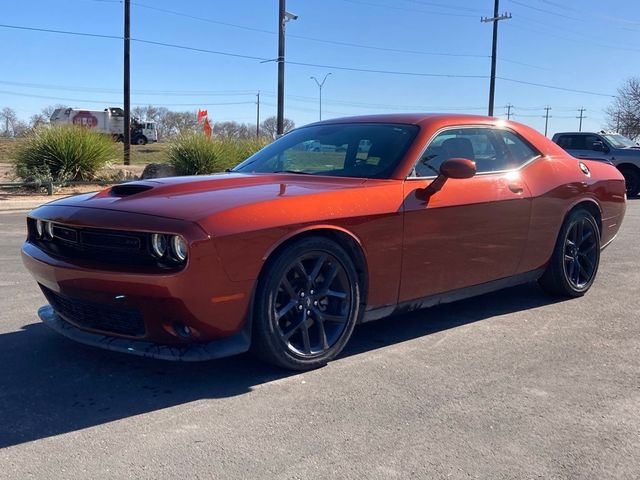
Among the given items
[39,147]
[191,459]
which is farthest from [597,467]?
[39,147]

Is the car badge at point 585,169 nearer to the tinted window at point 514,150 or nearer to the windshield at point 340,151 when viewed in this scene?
the tinted window at point 514,150

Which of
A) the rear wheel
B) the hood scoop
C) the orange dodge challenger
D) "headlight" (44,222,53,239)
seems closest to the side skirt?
the orange dodge challenger

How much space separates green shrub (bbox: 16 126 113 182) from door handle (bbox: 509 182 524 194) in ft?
47.2

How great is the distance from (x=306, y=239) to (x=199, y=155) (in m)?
15.8

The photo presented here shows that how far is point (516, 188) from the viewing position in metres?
5.00

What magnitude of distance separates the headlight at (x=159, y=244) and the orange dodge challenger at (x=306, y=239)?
10 millimetres

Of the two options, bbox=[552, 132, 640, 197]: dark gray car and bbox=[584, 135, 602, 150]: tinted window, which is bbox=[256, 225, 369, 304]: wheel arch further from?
bbox=[584, 135, 602, 150]: tinted window

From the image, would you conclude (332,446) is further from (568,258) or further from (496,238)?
(568,258)

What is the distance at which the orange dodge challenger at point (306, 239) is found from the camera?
3.41 meters

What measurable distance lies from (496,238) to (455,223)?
503 mm

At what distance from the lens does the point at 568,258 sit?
562 cm

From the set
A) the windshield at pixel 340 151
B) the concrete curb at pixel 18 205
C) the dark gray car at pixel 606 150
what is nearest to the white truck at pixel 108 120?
the concrete curb at pixel 18 205

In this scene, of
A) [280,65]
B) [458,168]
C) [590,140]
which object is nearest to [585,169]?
[458,168]

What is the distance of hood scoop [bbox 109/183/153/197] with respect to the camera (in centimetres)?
394
